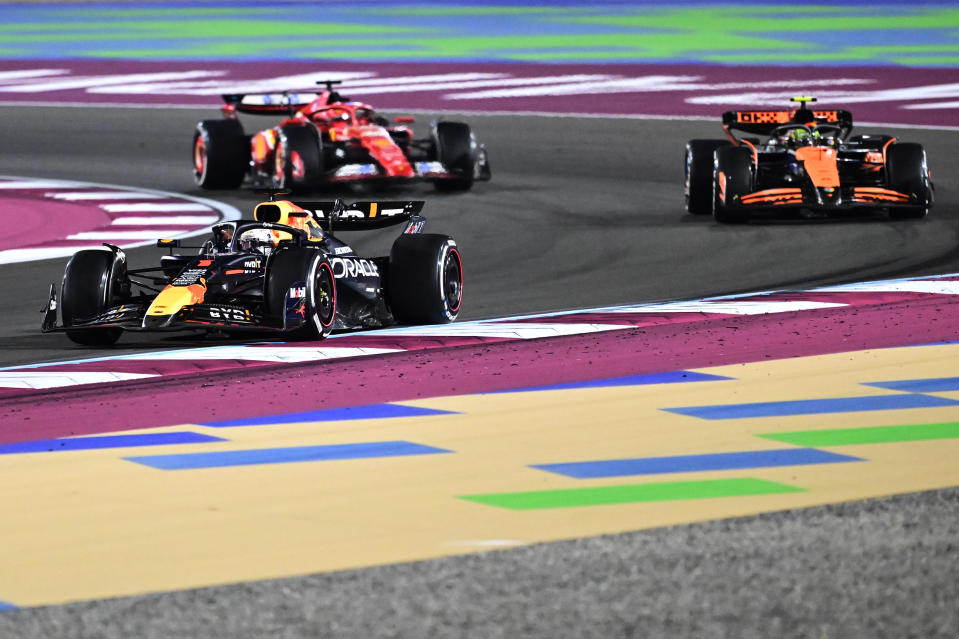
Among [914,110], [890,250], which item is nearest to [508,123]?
[914,110]

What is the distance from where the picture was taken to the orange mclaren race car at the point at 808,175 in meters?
16.8

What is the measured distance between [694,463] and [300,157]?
11.8 meters

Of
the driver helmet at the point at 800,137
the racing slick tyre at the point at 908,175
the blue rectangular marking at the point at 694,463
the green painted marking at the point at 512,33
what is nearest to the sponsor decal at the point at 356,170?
the driver helmet at the point at 800,137

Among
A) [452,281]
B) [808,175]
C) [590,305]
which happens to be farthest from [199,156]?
[452,281]

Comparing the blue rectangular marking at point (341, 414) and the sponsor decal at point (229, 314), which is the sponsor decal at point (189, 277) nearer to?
the sponsor decal at point (229, 314)

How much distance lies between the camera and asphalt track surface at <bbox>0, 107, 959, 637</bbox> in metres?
5.50

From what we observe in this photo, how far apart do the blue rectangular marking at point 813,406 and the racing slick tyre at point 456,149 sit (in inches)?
427

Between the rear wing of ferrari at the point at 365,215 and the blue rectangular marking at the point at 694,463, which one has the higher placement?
the rear wing of ferrari at the point at 365,215

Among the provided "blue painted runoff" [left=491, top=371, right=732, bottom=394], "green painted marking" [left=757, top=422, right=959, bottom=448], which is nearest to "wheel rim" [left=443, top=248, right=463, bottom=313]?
"blue painted runoff" [left=491, top=371, right=732, bottom=394]

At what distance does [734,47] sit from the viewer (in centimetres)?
3806

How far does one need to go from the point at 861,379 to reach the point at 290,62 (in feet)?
90.7

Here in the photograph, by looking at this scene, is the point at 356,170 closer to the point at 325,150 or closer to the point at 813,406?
the point at 325,150

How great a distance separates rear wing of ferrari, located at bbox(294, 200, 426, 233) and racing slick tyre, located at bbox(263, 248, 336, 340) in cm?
122

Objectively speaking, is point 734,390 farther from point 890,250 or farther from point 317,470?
point 890,250
